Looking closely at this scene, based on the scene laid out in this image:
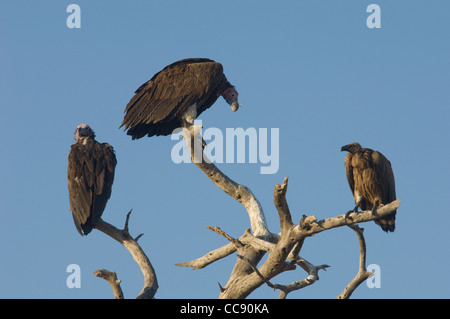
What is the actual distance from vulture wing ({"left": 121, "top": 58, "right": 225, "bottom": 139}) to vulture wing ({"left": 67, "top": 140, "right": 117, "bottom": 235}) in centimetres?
61

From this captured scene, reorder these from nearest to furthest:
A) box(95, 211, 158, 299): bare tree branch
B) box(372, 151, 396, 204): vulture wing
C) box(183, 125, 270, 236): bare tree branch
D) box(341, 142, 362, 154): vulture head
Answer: box(95, 211, 158, 299): bare tree branch → box(183, 125, 270, 236): bare tree branch → box(372, 151, 396, 204): vulture wing → box(341, 142, 362, 154): vulture head

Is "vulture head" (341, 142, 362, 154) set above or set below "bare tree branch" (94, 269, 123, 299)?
above

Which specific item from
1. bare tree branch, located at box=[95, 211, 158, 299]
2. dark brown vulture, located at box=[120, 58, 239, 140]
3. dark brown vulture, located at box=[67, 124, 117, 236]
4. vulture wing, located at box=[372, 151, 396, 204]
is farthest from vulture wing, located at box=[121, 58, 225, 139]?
vulture wing, located at box=[372, 151, 396, 204]

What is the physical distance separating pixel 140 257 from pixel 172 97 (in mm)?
2465

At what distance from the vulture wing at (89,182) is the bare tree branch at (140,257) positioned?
1.13 feet

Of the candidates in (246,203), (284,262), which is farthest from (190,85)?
(284,262)

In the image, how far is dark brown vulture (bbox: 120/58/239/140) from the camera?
36.7 ft

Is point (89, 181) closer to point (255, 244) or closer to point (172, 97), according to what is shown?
point (172, 97)

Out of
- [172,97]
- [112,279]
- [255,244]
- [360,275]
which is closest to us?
[112,279]

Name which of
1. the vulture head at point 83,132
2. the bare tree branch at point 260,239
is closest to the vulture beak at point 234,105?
the bare tree branch at point 260,239

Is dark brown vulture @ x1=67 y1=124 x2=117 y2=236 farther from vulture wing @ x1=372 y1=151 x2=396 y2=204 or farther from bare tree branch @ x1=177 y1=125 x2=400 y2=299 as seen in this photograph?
vulture wing @ x1=372 y1=151 x2=396 y2=204

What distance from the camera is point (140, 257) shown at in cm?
999

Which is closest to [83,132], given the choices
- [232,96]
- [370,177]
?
[232,96]
